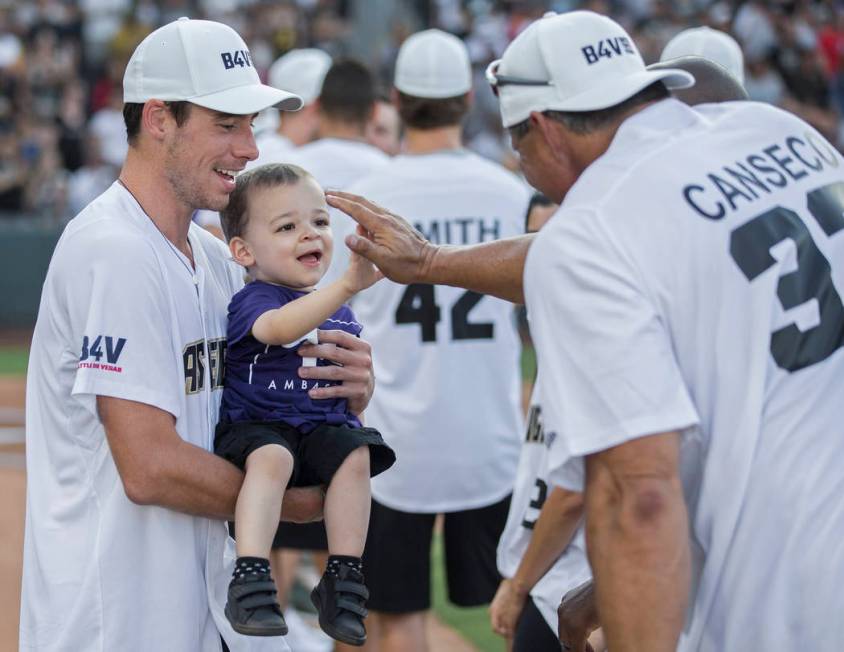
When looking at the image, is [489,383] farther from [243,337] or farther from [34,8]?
[34,8]

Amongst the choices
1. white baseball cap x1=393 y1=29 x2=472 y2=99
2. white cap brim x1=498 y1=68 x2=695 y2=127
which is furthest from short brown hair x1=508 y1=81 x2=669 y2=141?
white baseball cap x1=393 y1=29 x2=472 y2=99

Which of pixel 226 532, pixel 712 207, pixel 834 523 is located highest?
pixel 712 207

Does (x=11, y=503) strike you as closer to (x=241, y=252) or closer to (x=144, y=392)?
(x=241, y=252)

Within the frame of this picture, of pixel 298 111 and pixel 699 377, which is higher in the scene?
pixel 699 377

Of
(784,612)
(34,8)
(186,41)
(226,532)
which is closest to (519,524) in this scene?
(226,532)

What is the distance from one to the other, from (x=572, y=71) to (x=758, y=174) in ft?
1.59

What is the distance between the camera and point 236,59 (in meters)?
3.55

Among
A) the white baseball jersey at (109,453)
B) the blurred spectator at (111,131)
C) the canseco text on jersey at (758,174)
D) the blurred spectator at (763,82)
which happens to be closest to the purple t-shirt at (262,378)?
the white baseball jersey at (109,453)

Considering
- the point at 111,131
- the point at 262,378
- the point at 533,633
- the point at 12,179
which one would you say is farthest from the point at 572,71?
the point at 111,131

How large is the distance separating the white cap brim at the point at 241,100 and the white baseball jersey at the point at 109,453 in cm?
32

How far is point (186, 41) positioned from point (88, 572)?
4.49 ft

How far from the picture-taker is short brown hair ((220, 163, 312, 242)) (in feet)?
12.3

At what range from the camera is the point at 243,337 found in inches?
142

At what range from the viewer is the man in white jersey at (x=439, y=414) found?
5.69 meters
